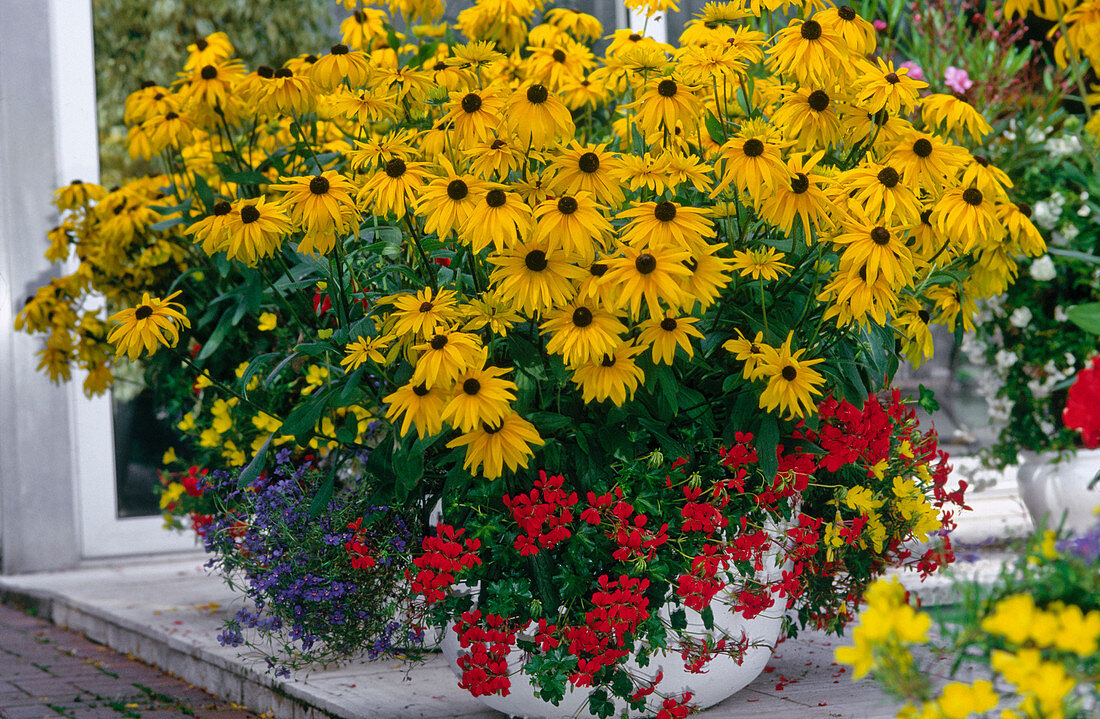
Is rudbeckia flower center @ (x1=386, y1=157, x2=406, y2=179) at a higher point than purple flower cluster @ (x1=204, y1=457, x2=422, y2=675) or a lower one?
higher

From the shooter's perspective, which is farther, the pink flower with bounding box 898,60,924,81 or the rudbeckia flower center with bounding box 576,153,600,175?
the pink flower with bounding box 898,60,924,81

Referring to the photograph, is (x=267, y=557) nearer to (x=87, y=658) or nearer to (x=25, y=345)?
(x=87, y=658)

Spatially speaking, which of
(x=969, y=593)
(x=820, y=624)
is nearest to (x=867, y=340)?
(x=820, y=624)

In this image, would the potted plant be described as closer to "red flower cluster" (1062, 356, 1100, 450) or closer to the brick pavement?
"red flower cluster" (1062, 356, 1100, 450)

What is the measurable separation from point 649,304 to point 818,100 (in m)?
0.58

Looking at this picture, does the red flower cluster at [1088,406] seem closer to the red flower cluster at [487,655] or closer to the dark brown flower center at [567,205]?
the dark brown flower center at [567,205]

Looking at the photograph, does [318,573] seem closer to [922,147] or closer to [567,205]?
[567,205]

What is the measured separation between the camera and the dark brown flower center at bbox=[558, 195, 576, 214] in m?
1.93

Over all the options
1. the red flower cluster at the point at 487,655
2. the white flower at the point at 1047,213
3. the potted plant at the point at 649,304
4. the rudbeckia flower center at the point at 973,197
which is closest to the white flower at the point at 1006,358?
the white flower at the point at 1047,213

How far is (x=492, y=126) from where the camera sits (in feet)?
7.08

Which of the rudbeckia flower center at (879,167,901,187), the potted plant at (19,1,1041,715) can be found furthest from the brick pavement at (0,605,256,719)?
the rudbeckia flower center at (879,167,901,187)

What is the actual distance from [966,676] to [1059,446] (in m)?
1.80

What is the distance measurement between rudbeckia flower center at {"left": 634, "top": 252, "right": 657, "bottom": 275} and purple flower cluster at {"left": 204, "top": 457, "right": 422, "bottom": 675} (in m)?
1.01

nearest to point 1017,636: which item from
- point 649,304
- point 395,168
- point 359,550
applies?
point 649,304
